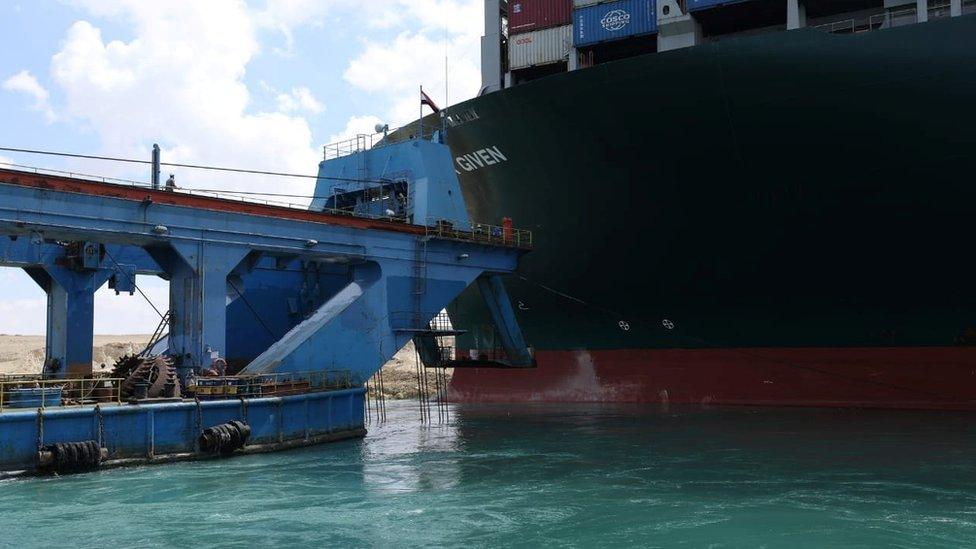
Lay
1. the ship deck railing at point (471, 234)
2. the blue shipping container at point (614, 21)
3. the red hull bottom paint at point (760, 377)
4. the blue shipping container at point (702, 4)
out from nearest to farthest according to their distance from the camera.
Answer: the red hull bottom paint at point (760, 377), the ship deck railing at point (471, 234), the blue shipping container at point (702, 4), the blue shipping container at point (614, 21)

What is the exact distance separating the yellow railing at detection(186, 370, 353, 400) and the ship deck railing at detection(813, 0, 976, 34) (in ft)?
52.2

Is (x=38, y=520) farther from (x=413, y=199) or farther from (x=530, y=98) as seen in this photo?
(x=530, y=98)

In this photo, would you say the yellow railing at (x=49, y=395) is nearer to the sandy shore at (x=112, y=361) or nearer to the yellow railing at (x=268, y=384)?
the yellow railing at (x=268, y=384)

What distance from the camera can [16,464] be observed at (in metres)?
16.4

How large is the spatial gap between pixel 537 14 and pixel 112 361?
5927cm

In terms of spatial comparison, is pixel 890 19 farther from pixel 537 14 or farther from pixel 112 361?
pixel 112 361

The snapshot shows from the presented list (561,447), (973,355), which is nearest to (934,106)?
(973,355)

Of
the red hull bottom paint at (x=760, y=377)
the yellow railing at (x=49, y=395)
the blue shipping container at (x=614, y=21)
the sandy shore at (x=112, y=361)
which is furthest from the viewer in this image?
the sandy shore at (x=112, y=361)

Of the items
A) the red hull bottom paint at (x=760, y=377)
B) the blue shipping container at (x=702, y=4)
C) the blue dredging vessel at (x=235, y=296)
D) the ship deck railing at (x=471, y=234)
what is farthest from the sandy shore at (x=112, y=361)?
the blue shipping container at (x=702, y=4)

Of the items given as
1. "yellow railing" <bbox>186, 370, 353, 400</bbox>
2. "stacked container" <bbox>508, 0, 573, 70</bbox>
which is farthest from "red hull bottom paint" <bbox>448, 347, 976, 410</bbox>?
"yellow railing" <bbox>186, 370, 353, 400</bbox>

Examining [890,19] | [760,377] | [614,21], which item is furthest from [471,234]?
[890,19]

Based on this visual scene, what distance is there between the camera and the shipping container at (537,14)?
102ft

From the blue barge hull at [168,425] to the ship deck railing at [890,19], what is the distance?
16.5 meters

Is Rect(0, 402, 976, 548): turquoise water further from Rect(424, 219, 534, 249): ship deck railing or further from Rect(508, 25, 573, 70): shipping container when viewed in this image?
Rect(508, 25, 573, 70): shipping container
